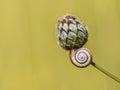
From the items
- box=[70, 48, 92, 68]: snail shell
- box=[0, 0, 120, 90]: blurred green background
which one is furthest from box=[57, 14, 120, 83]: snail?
box=[0, 0, 120, 90]: blurred green background

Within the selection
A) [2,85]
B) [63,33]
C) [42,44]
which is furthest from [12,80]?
[63,33]

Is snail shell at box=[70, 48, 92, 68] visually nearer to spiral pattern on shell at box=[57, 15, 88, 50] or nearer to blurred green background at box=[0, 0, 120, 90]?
spiral pattern on shell at box=[57, 15, 88, 50]

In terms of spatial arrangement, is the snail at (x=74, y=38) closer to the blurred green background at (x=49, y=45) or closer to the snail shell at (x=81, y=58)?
the snail shell at (x=81, y=58)

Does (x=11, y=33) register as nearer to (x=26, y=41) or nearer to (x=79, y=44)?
(x=26, y=41)

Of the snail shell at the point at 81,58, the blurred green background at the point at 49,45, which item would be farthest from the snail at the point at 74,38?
the blurred green background at the point at 49,45

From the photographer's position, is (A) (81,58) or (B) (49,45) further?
(B) (49,45)

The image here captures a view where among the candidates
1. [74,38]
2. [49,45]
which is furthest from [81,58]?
[49,45]

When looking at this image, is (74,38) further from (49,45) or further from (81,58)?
(49,45)
